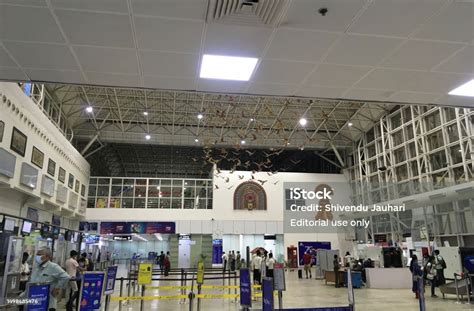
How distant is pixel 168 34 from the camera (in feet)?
13.9

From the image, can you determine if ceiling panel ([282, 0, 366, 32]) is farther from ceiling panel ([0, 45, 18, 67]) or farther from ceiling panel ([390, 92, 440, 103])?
ceiling panel ([0, 45, 18, 67])

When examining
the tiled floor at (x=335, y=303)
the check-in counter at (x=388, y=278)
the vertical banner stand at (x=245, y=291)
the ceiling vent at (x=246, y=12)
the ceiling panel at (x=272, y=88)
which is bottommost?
the tiled floor at (x=335, y=303)

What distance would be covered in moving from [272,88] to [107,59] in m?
2.43

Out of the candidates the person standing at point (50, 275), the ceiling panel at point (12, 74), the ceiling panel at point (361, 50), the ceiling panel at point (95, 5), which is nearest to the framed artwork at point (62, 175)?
the person standing at point (50, 275)

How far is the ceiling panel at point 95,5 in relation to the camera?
367 centimetres

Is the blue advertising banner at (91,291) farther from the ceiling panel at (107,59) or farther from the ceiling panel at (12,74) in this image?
the ceiling panel at (107,59)

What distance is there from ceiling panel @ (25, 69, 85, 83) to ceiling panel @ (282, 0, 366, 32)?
306cm

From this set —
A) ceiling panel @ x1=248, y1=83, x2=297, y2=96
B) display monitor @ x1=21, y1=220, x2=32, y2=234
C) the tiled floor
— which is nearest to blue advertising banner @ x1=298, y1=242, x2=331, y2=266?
the tiled floor

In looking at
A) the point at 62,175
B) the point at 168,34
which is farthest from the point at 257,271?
the point at 168,34

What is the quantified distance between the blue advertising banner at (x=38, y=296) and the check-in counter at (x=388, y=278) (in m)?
14.7

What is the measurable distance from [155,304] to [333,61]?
8889 millimetres

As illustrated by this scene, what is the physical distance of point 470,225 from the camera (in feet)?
63.2

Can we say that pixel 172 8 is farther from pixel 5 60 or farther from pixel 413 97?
pixel 413 97

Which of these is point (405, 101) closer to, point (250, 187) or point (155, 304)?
point (155, 304)
